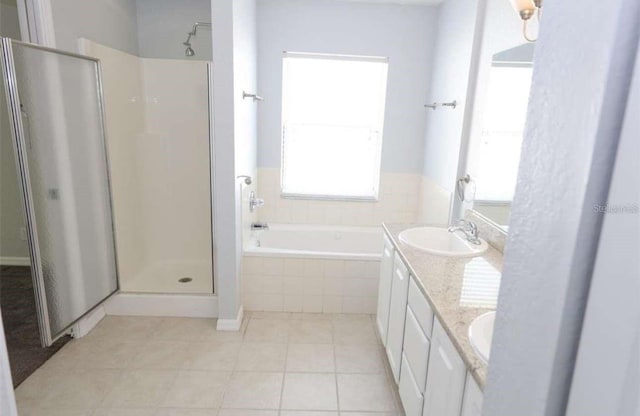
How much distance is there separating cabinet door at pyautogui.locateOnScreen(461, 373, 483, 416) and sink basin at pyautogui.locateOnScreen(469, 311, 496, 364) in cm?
9

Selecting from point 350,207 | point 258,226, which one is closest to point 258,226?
point 258,226

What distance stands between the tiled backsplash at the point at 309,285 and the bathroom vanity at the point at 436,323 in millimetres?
677

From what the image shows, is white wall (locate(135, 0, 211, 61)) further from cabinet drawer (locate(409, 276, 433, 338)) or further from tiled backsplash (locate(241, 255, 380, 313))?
cabinet drawer (locate(409, 276, 433, 338))

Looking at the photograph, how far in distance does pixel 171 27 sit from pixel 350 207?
2.32m

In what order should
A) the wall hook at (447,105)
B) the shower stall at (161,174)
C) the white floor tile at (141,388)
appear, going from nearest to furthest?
1. the white floor tile at (141,388)
2. the wall hook at (447,105)
3. the shower stall at (161,174)

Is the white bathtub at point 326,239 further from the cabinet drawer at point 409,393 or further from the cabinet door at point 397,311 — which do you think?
the cabinet drawer at point 409,393

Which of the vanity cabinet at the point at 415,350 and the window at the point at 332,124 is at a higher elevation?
the window at the point at 332,124

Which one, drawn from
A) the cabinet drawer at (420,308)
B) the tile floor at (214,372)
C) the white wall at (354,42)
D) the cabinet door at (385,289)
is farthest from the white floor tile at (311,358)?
the white wall at (354,42)

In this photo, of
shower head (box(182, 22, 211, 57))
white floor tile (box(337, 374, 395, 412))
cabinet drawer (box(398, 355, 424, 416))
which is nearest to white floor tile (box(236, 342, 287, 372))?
white floor tile (box(337, 374, 395, 412))

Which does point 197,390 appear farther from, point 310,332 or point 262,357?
point 310,332

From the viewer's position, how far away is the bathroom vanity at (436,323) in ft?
3.89

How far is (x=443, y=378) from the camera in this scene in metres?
1.33

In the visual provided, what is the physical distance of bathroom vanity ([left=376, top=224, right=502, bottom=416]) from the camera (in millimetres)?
1187

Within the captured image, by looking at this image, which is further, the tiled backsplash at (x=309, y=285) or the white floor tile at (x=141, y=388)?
the tiled backsplash at (x=309, y=285)
